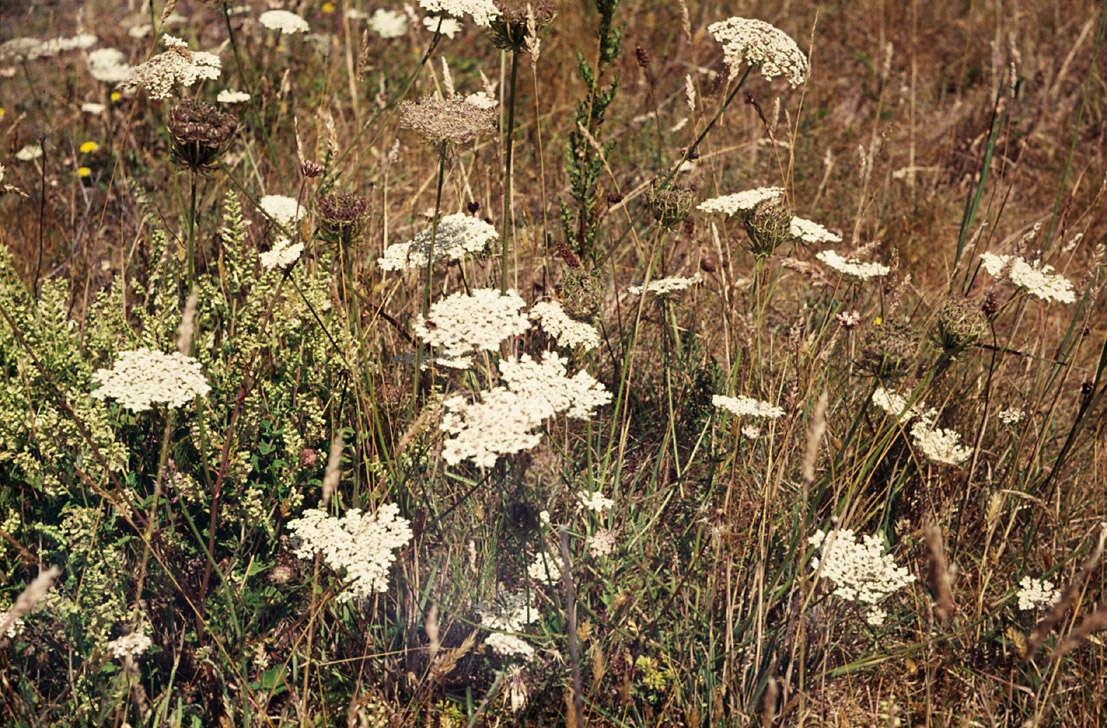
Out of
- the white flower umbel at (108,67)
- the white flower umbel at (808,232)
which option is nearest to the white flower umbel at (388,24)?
the white flower umbel at (108,67)

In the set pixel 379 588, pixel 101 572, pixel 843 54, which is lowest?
pixel 101 572

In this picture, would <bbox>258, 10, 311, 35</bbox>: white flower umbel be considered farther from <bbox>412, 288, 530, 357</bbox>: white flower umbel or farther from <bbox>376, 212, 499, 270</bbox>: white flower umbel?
<bbox>412, 288, 530, 357</bbox>: white flower umbel

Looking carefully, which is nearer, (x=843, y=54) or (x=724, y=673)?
(x=724, y=673)

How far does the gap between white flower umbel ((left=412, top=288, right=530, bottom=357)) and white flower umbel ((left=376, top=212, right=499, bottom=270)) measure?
34cm

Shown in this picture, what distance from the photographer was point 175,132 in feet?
5.41

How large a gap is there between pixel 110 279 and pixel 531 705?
2.34 metres

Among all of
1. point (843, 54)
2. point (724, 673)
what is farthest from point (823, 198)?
point (724, 673)

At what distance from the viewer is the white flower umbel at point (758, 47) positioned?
7.26 ft

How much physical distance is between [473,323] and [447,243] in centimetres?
49

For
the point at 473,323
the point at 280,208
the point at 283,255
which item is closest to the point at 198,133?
the point at 283,255

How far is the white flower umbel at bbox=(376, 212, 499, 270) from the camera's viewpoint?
212 centimetres

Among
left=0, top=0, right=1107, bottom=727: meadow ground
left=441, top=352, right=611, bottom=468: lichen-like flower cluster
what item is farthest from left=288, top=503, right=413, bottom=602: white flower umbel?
left=441, top=352, right=611, bottom=468: lichen-like flower cluster

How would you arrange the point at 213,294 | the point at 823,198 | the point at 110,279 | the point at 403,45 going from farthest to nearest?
1. the point at 403,45
2. the point at 823,198
3. the point at 110,279
4. the point at 213,294

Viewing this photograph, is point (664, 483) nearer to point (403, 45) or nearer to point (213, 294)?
point (213, 294)
